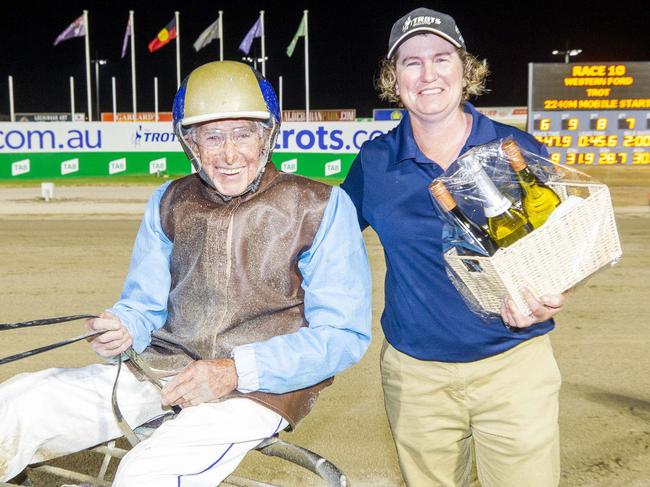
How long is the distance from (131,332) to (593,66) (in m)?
18.6

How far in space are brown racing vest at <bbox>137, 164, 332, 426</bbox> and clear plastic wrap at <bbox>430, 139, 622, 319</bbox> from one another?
15.4 inches

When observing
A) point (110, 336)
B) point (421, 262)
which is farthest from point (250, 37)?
point (110, 336)

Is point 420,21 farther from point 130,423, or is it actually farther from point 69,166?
point 69,166

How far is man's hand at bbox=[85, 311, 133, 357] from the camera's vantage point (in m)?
2.19

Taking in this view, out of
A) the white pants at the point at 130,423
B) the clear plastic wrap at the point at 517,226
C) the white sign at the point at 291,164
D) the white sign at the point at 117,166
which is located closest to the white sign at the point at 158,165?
the white sign at the point at 117,166

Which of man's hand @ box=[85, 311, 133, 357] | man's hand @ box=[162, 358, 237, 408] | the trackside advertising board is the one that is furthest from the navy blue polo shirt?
the trackside advertising board

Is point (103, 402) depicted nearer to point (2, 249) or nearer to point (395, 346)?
point (395, 346)

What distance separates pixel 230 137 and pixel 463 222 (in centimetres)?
74

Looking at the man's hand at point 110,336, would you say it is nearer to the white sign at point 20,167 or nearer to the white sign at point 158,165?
the white sign at point 158,165

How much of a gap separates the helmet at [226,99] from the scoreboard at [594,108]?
57.1 feet

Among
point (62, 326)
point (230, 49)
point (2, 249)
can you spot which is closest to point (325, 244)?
point (62, 326)

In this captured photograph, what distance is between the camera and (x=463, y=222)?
210 centimetres

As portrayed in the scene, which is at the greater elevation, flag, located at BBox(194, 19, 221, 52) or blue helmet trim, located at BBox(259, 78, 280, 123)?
flag, located at BBox(194, 19, 221, 52)

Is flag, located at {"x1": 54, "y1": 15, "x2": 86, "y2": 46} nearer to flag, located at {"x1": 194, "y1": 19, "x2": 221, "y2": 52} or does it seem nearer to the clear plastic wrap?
flag, located at {"x1": 194, "y1": 19, "x2": 221, "y2": 52}
